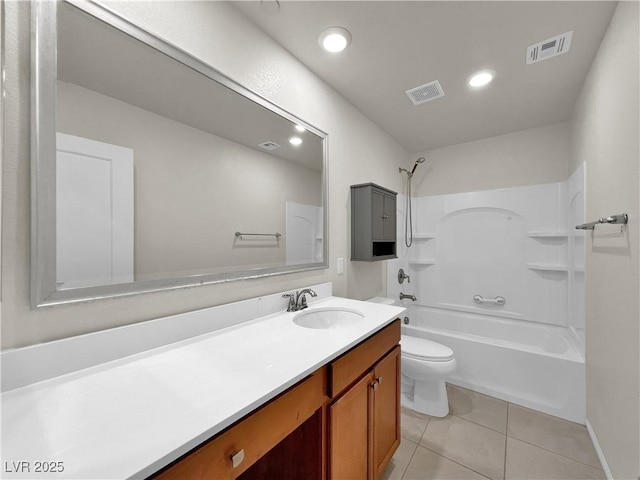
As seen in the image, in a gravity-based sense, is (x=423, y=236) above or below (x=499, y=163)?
below

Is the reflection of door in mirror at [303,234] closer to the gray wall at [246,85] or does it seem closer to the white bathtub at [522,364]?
the gray wall at [246,85]

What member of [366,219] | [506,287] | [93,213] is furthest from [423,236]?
[93,213]

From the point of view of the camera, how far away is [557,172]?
253cm

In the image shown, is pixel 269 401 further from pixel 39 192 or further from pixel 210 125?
pixel 210 125

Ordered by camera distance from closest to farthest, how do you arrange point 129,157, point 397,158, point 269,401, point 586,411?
point 269,401 < point 129,157 < point 586,411 < point 397,158

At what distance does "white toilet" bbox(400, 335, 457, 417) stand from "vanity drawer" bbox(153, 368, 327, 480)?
1.29 m

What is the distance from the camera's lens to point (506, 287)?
9.07ft

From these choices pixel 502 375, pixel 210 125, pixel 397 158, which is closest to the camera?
pixel 210 125

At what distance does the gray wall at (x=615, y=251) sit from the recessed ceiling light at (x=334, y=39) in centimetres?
126

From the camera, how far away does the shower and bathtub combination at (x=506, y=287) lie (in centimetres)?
207

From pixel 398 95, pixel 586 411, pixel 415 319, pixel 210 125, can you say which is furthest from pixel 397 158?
pixel 586 411

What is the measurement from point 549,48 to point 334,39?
130 centimetres

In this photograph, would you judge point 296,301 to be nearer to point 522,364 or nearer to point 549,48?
point 522,364

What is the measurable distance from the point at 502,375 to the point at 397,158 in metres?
2.33
